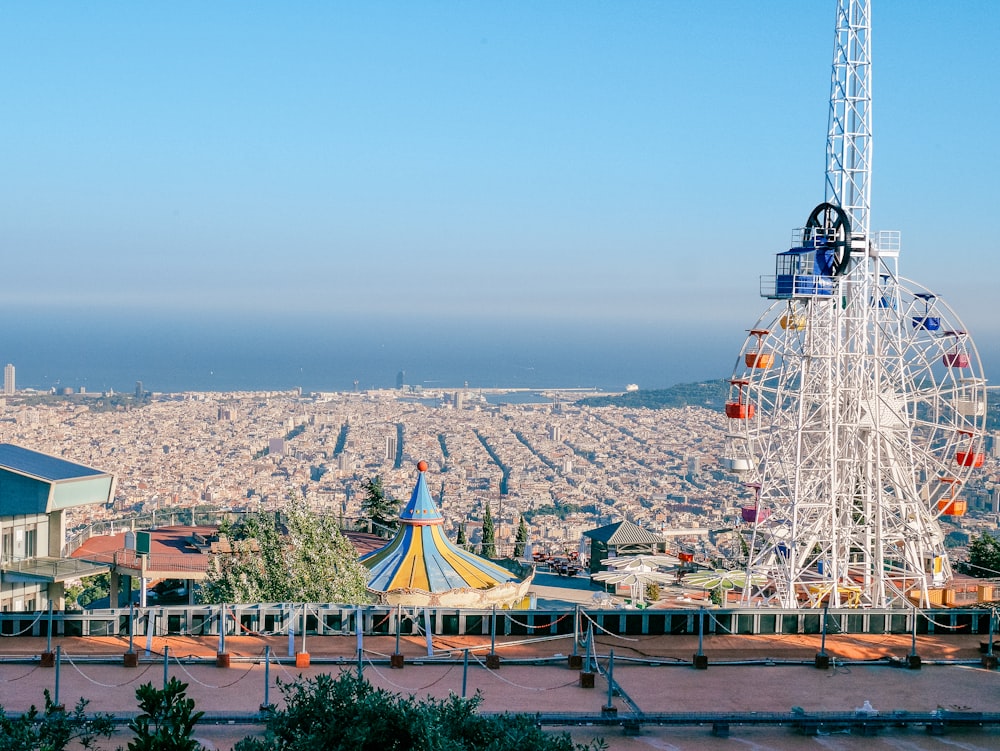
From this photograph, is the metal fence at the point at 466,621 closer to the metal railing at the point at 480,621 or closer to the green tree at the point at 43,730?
the metal railing at the point at 480,621

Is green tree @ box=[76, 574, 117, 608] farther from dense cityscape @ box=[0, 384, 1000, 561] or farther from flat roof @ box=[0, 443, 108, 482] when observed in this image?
dense cityscape @ box=[0, 384, 1000, 561]

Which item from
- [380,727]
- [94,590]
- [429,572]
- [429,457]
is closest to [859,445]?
[429,572]

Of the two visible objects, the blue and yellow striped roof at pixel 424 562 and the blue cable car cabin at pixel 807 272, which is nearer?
the blue and yellow striped roof at pixel 424 562

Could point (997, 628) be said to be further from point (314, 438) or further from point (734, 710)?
point (314, 438)

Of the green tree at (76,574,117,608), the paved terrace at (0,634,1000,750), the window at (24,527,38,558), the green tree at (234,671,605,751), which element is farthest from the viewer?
the green tree at (76,574,117,608)

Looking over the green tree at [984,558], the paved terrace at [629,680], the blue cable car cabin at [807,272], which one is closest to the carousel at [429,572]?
the paved terrace at [629,680]

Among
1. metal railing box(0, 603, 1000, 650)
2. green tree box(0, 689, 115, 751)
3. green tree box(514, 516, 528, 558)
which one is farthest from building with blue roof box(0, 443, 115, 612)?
green tree box(514, 516, 528, 558)

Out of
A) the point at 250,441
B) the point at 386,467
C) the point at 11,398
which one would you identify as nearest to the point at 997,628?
the point at 386,467
